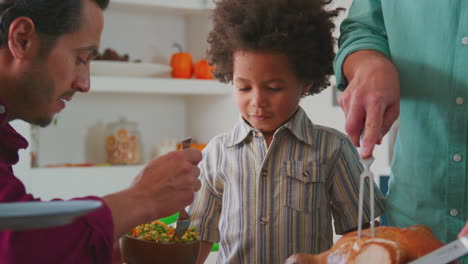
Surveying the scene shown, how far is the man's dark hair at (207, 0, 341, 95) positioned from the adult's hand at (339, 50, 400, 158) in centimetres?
35

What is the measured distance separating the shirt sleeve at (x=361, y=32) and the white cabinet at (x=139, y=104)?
2.52 meters

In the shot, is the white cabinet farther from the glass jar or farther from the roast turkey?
the roast turkey

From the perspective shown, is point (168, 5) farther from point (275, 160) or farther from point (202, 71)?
point (275, 160)

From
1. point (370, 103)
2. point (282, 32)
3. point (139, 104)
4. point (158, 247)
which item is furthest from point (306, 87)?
point (139, 104)

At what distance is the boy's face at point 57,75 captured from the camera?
946 millimetres

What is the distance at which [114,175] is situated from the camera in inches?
139

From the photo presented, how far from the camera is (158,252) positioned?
0.95 meters

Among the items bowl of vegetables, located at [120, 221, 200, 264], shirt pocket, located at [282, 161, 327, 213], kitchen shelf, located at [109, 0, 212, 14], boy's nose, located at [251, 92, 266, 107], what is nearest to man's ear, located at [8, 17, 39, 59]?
bowl of vegetables, located at [120, 221, 200, 264]

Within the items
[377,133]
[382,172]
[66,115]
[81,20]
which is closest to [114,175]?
[66,115]

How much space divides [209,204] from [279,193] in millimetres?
175

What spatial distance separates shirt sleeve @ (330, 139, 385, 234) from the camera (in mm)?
1202

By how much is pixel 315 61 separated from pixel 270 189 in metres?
0.33

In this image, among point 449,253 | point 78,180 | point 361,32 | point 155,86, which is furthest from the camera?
point 155,86

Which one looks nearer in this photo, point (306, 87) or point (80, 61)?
point (80, 61)
